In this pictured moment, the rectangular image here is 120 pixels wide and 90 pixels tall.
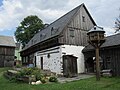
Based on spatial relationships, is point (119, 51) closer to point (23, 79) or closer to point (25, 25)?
point (23, 79)

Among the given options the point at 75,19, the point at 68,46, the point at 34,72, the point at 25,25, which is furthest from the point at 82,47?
the point at 25,25

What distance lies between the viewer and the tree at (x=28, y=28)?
4917 centimetres

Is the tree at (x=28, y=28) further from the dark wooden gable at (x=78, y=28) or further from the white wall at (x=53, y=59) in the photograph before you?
the dark wooden gable at (x=78, y=28)

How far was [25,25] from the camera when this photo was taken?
5191 cm

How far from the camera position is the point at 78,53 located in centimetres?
2506

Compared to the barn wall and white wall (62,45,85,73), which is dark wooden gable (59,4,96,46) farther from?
the barn wall

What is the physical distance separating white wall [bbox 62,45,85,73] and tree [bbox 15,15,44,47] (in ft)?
84.6

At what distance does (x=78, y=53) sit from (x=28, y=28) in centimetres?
2789

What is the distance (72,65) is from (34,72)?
6.20 m

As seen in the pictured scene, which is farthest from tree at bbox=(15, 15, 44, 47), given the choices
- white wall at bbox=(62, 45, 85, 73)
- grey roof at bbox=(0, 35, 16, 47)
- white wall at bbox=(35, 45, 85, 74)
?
white wall at bbox=(62, 45, 85, 73)

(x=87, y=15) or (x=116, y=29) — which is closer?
(x=87, y=15)

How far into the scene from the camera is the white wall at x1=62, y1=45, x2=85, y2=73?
24.0 metres

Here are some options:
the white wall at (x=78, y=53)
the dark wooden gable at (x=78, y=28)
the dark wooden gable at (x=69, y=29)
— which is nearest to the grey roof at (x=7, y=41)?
the dark wooden gable at (x=69, y=29)

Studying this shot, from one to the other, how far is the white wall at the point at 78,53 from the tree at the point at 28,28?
2578 centimetres
